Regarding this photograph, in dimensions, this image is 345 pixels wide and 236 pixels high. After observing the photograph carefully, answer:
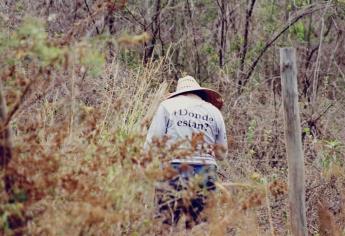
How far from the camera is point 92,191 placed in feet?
13.2

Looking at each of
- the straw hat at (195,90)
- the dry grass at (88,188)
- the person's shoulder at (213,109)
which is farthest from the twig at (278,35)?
the dry grass at (88,188)

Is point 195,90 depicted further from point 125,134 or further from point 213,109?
point 125,134

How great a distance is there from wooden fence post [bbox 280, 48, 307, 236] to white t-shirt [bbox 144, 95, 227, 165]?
715 mm

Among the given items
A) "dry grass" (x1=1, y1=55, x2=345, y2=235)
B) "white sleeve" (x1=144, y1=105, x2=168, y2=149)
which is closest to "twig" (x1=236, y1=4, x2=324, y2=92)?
"white sleeve" (x1=144, y1=105, x2=168, y2=149)

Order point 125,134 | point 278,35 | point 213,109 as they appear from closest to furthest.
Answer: point 125,134 → point 213,109 → point 278,35

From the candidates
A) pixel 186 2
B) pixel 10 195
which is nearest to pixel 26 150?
pixel 10 195

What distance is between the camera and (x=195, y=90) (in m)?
6.91

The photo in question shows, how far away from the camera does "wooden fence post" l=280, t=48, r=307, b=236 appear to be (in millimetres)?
5957

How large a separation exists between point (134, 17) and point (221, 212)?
699cm

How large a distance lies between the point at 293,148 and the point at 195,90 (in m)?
1.23

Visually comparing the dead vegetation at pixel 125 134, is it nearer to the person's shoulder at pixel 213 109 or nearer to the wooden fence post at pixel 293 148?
the wooden fence post at pixel 293 148

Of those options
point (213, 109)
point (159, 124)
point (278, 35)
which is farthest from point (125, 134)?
point (278, 35)

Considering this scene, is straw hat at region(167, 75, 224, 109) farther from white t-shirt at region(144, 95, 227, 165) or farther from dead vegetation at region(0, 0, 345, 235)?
dead vegetation at region(0, 0, 345, 235)

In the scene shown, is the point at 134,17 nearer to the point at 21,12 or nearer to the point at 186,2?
the point at 186,2
